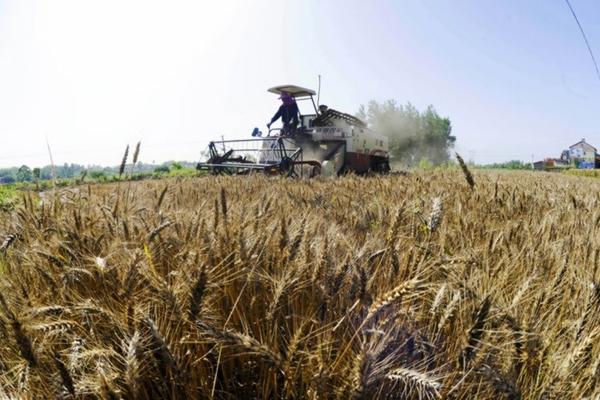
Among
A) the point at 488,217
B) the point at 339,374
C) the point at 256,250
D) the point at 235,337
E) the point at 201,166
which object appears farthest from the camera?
the point at 201,166

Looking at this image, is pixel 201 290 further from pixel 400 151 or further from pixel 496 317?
pixel 400 151

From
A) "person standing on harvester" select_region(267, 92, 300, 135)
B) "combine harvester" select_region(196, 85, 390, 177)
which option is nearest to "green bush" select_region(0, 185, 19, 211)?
"combine harvester" select_region(196, 85, 390, 177)

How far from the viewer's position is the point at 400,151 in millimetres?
64188

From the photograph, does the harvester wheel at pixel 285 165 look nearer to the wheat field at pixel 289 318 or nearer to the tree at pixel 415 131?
the wheat field at pixel 289 318

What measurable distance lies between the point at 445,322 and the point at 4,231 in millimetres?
2487

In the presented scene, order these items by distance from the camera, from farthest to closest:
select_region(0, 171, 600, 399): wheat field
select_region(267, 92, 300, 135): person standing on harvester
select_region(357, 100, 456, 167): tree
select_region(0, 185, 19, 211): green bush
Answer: select_region(357, 100, 456, 167): tree
select_region(267, 92, 300, 135): person standing on harvester
select_region(0, 185, 19, 211): green bush
select_region(0, 171, 600, 399): wheat field

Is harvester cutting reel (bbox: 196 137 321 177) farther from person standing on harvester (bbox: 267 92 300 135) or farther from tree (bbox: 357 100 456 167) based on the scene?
tree (bbox: 357 100 456 167)

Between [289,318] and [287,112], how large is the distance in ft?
41.2

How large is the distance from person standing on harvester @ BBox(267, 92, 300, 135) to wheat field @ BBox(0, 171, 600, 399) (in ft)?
37.6

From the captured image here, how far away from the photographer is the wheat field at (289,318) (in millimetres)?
791

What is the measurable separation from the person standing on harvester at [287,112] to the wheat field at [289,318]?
11.4 meters

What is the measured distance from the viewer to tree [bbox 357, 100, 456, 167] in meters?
64.6

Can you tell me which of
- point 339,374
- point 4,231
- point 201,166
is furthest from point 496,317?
point 201,166

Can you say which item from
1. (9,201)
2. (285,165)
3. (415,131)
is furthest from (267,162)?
(415,131)
